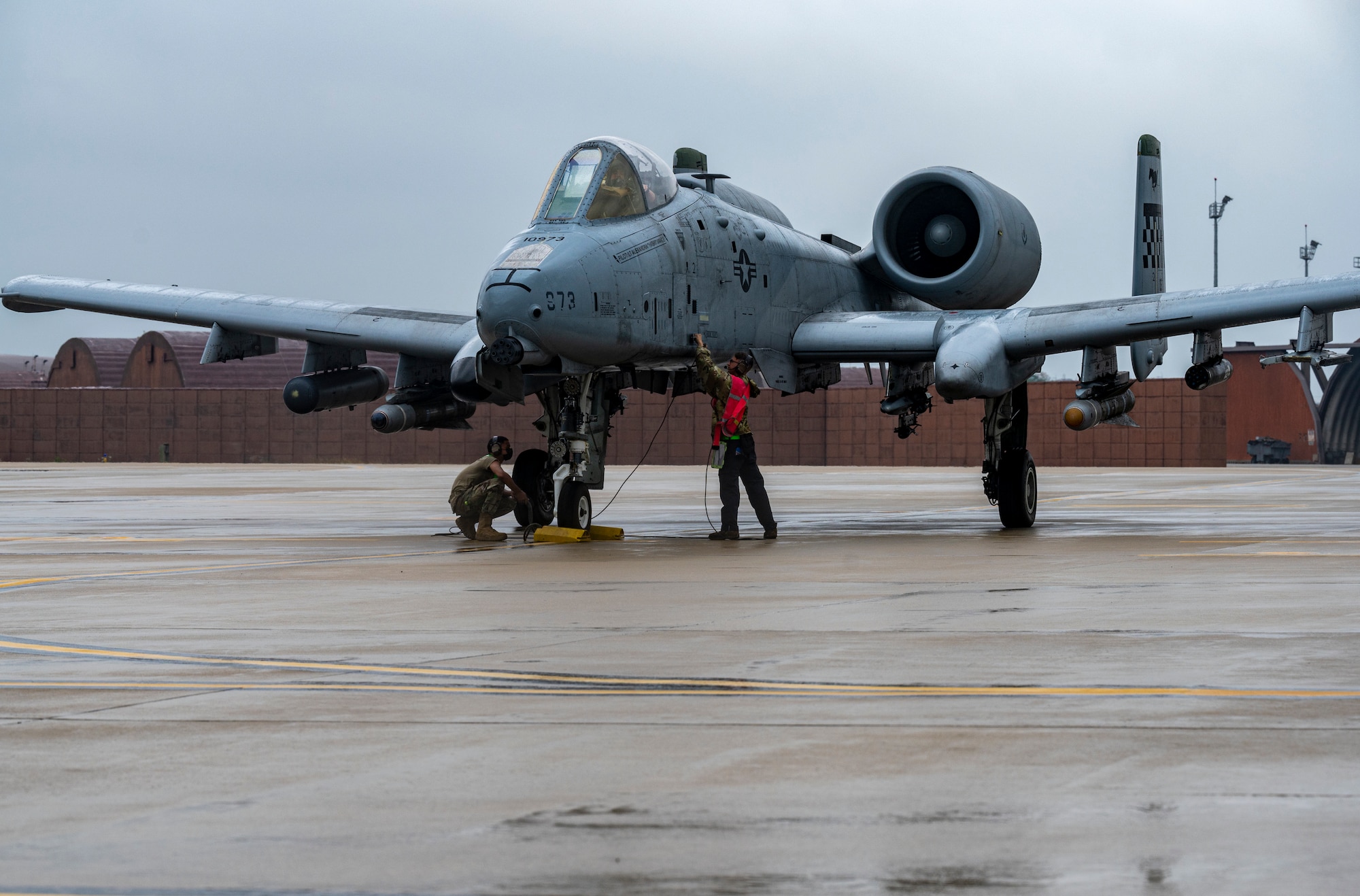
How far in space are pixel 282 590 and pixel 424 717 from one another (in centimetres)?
598

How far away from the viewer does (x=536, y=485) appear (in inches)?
816

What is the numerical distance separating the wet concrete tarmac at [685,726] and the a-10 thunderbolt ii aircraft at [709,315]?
3.62 meters

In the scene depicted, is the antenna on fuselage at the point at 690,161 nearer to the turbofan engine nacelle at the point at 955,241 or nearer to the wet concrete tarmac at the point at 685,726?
the turbofan engine nacelle at the point at 955,241

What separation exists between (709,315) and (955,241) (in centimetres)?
533

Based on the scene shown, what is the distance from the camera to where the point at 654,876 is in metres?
4.25

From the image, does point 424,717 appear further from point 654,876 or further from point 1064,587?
point 1064,587

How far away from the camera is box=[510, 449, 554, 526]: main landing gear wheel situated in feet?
67.6

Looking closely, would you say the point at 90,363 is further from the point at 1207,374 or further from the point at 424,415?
the point at 1207,374

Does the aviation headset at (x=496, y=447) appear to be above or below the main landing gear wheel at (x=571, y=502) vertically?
above

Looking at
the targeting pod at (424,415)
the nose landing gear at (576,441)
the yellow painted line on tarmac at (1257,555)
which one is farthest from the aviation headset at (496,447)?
the yellow painted line on tarmac at (1257,555)

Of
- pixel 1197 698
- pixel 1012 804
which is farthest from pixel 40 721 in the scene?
pixel 1197 698

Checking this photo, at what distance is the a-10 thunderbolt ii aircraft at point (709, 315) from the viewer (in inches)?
694

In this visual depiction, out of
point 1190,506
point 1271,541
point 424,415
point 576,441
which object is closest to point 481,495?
point 576,441

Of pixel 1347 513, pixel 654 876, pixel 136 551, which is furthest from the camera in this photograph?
pixel 1347 513
